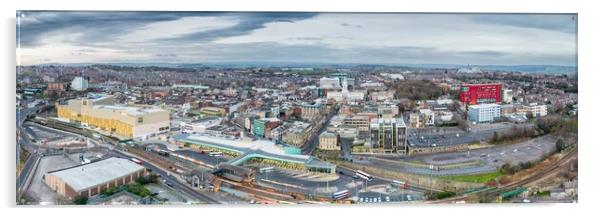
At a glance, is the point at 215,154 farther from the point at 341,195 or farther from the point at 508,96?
the point at 508,96

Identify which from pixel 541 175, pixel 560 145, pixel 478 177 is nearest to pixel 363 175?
pixel 478 177

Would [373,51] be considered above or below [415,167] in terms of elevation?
above

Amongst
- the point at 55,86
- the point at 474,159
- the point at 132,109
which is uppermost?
the point at 55,86

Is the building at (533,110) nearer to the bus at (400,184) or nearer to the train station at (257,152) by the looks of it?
the bus at (400,184)

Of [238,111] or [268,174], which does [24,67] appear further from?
[268,174]

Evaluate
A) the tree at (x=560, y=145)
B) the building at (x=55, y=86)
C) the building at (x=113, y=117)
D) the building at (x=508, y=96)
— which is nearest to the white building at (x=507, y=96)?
the building at (x=508, y=96)

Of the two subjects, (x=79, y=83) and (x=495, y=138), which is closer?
(x=79, y=83)
